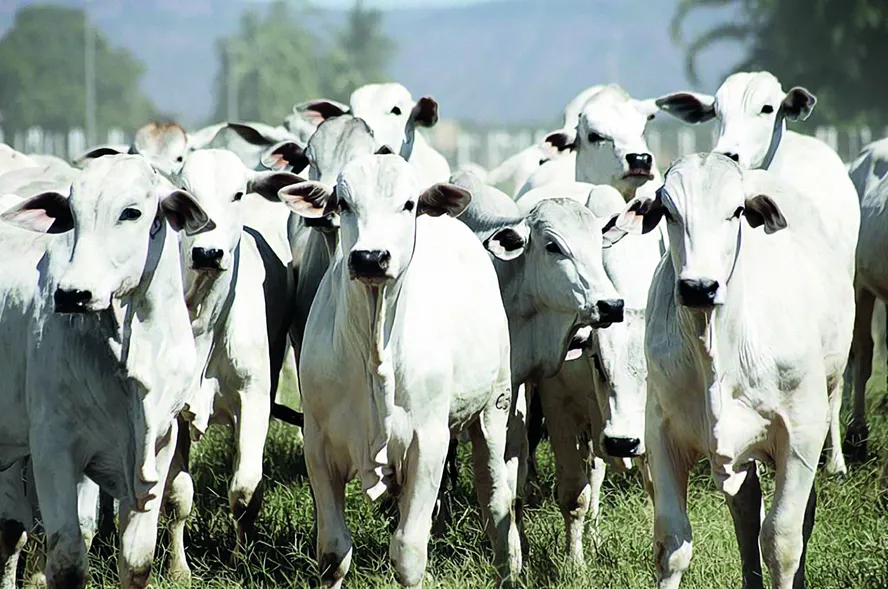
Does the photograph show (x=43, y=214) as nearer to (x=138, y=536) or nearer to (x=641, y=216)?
(x=138, y=536)

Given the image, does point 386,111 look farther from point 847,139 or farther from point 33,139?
point 33,139

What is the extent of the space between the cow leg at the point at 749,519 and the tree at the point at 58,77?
78.3m

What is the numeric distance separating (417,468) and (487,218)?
214cm

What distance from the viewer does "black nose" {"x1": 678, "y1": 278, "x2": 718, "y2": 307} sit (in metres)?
5.83

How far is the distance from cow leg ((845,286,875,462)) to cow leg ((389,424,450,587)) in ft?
12.1

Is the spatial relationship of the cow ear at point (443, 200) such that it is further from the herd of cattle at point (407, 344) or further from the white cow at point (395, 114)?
the white cow at point (395, 114)

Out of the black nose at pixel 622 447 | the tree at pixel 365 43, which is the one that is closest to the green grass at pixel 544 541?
the black nose at pixel 622 447

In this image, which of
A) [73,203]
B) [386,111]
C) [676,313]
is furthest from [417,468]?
[386,111]

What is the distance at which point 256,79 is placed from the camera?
9975 centimetres

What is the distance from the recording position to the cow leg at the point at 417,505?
6.29 meters

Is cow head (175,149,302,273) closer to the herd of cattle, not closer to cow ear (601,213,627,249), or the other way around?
the herd of cattle

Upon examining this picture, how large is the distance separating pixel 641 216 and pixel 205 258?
1.99 meters

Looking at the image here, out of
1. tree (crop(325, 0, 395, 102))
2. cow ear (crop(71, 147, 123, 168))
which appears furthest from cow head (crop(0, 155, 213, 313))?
tree (crop(325, 0, 395, 102))

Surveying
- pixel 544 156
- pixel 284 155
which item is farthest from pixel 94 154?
pixel 544 156
